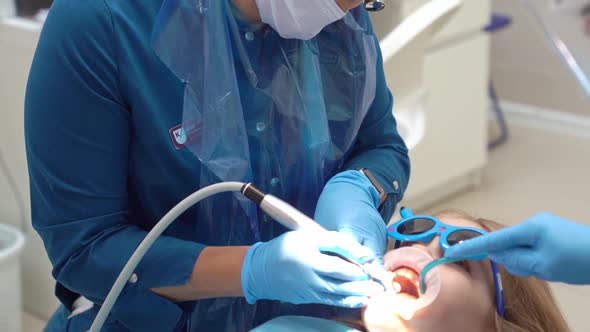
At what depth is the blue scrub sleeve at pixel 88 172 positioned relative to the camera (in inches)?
48.0

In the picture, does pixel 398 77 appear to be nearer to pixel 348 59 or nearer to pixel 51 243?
pixel 348 59

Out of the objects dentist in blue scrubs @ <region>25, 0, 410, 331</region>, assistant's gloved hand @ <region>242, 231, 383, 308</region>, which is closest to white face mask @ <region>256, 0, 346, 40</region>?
dentist in blue scrubs @ <region>25, 0, 410, 331</region>

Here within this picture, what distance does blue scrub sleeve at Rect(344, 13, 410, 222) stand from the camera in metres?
1.54

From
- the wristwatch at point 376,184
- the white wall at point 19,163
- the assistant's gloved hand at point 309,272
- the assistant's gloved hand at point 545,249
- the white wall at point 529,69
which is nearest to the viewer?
the assistant's gloved hand at point 545,249

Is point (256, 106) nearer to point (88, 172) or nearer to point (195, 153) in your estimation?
point (195, 153)

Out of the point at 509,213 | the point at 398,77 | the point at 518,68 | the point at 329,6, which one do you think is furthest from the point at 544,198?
the point at 329,6

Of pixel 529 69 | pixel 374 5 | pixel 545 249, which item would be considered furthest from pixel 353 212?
pixel 529 69

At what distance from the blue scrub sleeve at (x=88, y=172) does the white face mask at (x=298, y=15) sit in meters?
0.25

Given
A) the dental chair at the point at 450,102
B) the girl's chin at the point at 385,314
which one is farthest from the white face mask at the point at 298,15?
the dental chair at the point at 450,102

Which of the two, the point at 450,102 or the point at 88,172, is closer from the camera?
the point at 88,172

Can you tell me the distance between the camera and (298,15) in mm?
1299

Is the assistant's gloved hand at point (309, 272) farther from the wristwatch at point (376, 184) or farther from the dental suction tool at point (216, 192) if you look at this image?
the wristwatch at point (376, 184)

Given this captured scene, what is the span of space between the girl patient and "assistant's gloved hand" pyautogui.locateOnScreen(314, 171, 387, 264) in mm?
30

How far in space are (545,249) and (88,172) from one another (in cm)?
68
